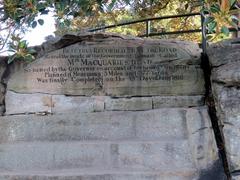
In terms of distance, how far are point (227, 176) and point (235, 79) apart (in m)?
1.07

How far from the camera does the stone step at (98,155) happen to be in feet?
16.7

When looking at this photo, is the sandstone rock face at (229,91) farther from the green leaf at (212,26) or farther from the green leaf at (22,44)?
the green leaf at (22,44)

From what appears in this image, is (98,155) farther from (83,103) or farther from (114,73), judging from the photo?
(114,73)

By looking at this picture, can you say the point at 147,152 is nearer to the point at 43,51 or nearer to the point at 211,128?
the point at 211,128

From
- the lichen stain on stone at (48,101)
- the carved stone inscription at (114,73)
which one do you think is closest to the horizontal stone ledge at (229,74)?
the carved stone inscription at (114,73)

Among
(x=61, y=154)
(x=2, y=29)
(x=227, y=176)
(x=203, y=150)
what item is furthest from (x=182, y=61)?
(x=2, y=29)

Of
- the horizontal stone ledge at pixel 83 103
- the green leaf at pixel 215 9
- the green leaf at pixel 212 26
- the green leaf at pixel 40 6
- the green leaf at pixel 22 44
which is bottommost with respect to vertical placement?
the horizontal stone ledge at pixel 83 103

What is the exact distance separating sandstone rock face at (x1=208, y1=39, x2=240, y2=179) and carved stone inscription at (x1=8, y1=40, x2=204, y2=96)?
0.37 meters

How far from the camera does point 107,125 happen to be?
5336 mm

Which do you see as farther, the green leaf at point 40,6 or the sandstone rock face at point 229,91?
the sandstone rock face at point 229,91

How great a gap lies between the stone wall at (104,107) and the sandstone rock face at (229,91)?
0.28 m

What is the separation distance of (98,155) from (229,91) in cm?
163

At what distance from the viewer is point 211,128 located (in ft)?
17.1

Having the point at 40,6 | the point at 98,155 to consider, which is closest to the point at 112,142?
the point at 98,155
